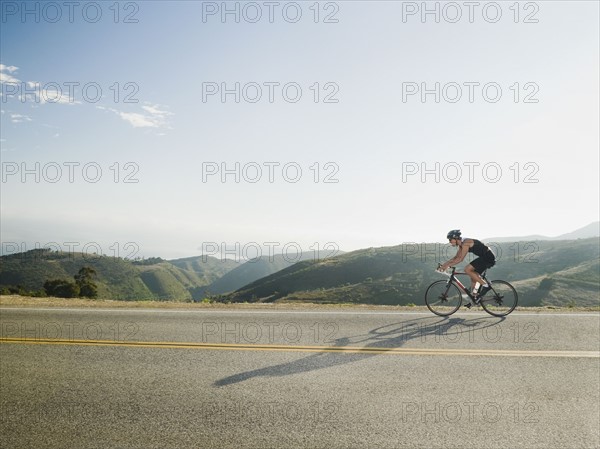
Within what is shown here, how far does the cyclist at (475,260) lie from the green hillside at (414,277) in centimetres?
5469

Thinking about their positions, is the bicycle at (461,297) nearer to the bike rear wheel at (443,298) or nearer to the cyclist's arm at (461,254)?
the bike rear wheel at (443,298)

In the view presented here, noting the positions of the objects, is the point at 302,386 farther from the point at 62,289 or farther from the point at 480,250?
the point at 62,289

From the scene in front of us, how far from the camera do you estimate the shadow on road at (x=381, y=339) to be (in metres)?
5.62

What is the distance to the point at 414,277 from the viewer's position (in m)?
90.4

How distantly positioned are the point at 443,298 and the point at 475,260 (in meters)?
1.27

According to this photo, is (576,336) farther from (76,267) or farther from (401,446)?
(76,267)

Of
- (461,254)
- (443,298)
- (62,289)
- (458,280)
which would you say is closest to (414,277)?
(62,289)

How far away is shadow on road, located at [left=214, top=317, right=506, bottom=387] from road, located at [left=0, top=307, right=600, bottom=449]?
0.10 ft

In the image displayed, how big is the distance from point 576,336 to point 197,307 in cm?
994

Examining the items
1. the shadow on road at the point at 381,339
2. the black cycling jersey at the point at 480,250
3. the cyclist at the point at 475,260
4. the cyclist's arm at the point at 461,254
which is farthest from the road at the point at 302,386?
the black cycling jersey at the point at 480,250

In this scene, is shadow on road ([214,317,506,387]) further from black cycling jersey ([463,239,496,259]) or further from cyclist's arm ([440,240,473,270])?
black cycling jersey ([463,239,496,259])

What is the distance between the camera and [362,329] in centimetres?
818

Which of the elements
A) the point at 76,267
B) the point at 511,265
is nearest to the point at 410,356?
the point at 511,265

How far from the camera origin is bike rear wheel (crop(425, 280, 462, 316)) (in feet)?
32.8
